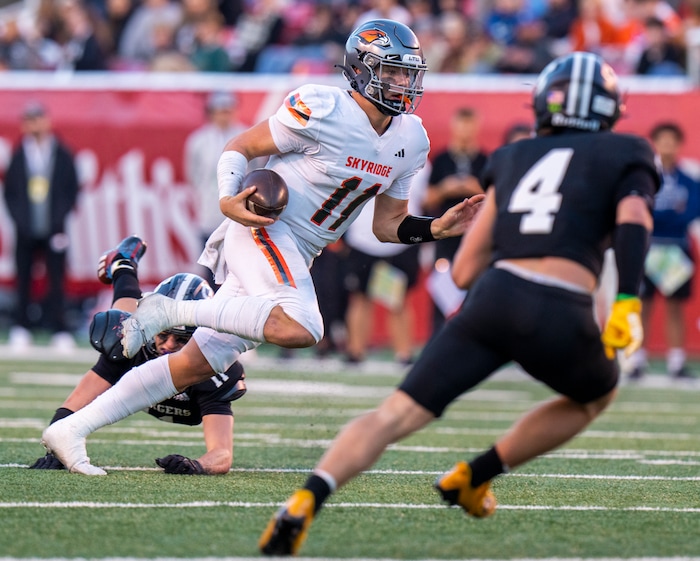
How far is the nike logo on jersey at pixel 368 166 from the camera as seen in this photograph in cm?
496

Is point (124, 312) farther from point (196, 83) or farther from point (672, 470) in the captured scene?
point (196, 83)

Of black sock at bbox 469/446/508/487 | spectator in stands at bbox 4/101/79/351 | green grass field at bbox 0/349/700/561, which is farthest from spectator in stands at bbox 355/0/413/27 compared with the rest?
black sock at bbox 469/446/508/487

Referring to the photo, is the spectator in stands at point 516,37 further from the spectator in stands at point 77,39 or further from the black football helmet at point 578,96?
the black football helmet at point 578,96

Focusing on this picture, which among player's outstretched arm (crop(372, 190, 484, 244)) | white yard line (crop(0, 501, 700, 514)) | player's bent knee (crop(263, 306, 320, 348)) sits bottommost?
white yard line (crop(0, 501, 700, 514))

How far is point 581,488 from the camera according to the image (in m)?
4.89

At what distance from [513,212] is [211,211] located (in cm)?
754

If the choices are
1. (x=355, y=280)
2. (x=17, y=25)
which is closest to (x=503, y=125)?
(x=355, y=280)

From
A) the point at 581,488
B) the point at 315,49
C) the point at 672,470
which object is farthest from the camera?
the point at 315,49

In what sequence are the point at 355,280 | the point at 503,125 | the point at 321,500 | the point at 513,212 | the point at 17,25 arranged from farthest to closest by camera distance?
the point at 17,25 → the point at 503,125 → the point at 355,280 → the point at 513,212 → the point at 321,500

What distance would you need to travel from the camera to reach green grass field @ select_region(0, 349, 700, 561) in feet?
11.9

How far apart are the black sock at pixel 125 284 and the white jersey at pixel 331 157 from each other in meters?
0.81

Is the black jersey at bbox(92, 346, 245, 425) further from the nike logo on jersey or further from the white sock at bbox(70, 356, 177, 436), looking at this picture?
the nike logo on jersey

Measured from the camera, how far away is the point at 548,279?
3584 millimetres

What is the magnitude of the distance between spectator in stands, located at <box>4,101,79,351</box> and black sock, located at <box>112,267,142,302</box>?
6.39 meters
